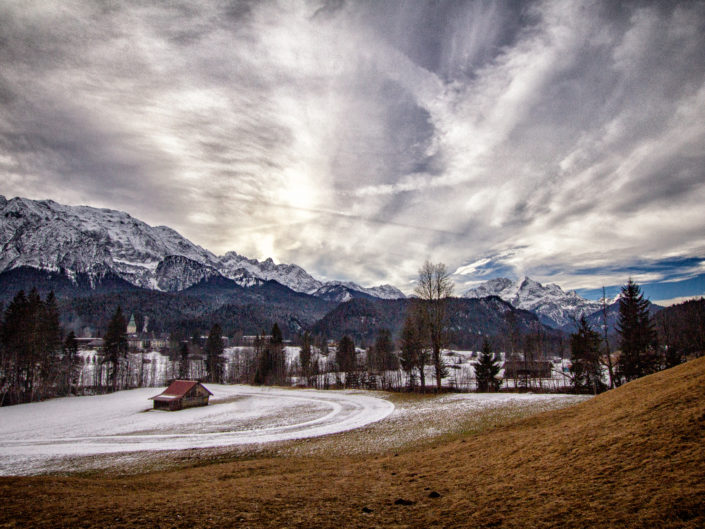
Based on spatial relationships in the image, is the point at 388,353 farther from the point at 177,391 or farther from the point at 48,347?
the point at 48,347

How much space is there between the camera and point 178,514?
26.2 ft

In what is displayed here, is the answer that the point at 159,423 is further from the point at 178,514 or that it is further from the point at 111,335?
the point at 111,335

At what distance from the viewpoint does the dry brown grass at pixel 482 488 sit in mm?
6707

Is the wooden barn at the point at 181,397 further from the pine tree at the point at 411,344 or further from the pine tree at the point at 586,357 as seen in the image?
the pine tree at the point at 586,357

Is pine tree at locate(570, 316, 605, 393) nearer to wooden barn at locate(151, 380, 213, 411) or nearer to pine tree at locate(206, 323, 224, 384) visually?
wooden barn at locate(151, 380, 213, 411)

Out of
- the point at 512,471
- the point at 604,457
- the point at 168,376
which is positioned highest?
the point at 604,457

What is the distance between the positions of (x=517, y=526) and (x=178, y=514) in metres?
7.43

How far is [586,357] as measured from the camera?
153 feet

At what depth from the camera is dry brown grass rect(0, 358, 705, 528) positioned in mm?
6707

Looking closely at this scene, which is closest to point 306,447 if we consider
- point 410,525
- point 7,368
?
point 410,525

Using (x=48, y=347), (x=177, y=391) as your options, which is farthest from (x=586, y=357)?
(x=48, y=347)

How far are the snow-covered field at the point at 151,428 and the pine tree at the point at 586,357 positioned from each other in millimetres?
29450

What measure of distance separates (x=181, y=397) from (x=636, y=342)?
5955 centimetres

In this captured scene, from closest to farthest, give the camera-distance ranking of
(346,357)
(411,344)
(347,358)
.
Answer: (411,344) < (347,358) < (346,357)
